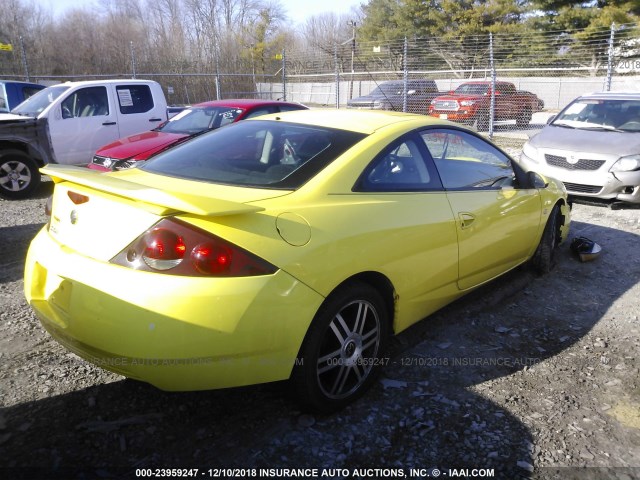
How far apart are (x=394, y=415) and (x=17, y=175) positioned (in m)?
7.36

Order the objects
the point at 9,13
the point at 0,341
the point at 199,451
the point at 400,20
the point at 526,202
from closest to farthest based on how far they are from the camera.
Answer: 1. the point at 199,451
2. the point at 0,341
3. the point at 526,202
4. the point at 9,13
5. the point at 400,20

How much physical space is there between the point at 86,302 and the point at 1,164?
6.72m

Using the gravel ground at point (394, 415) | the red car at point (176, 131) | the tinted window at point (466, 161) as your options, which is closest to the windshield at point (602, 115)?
the red car at point (176, 131)

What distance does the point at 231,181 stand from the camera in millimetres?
2770

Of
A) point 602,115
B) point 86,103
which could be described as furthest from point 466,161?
point 86,103

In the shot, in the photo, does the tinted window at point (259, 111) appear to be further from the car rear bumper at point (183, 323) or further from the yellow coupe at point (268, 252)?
the car rear bumper at point (183, 323)

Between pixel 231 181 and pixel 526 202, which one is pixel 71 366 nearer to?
pixel 231 181

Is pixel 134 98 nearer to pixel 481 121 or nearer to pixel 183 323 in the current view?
pixel 183 323

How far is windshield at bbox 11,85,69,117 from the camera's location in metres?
8.57

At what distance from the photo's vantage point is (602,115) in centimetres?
827

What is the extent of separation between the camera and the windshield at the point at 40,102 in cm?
857

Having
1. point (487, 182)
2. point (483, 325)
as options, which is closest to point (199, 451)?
point (483, 325)

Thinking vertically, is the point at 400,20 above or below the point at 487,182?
above

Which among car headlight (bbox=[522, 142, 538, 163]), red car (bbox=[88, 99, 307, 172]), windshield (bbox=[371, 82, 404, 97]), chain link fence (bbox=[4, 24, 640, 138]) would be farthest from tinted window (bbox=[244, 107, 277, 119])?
windshield (bbox=[371, 82, 404, 97])
